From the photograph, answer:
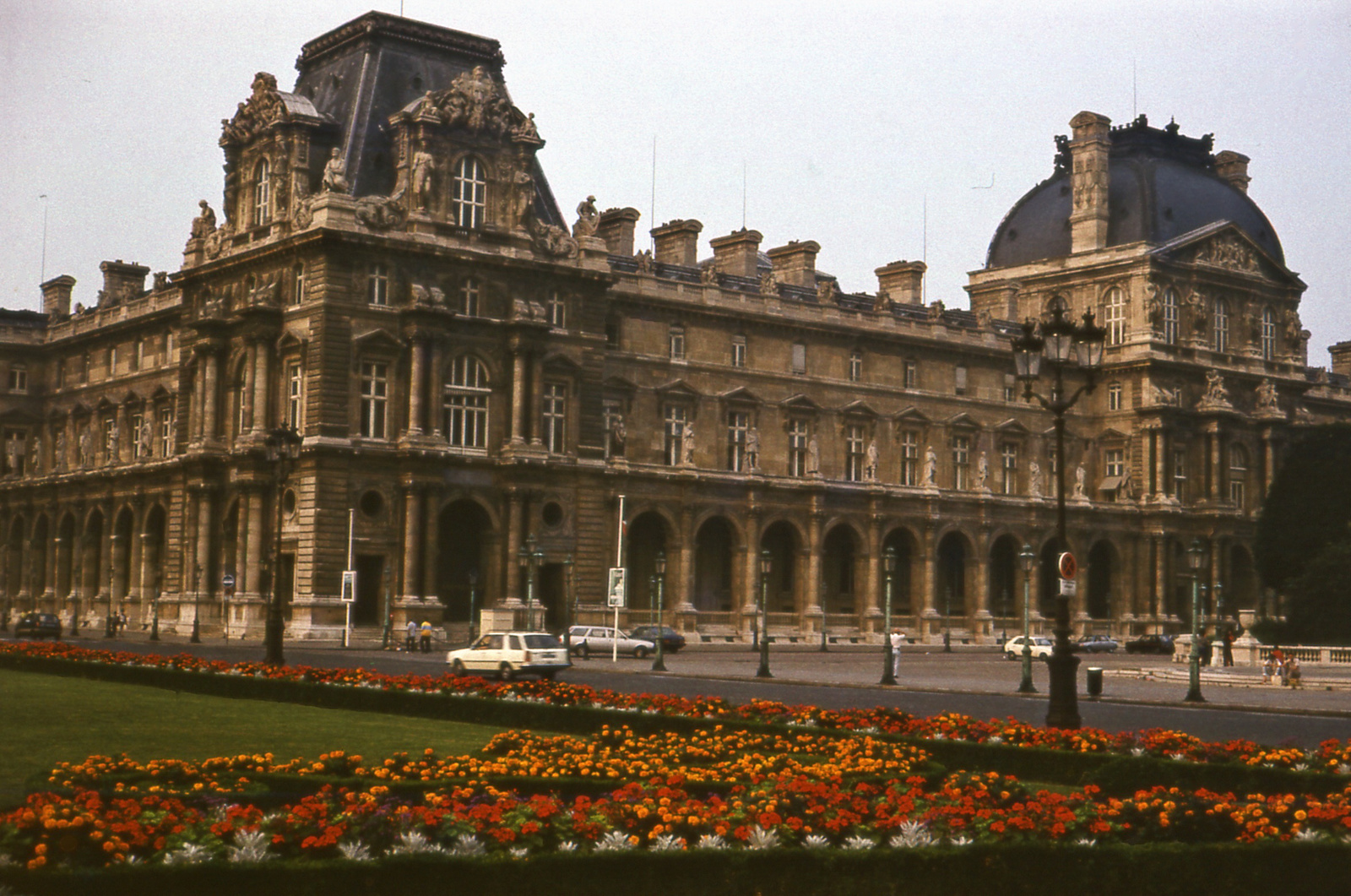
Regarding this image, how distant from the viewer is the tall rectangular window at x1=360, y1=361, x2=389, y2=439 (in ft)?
231

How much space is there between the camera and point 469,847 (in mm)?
13234

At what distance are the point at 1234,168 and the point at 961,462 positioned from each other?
37536mm

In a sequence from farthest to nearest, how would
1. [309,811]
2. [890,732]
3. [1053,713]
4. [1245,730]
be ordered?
[1245,730] < [1053,713] < [890,732] < [309,811]

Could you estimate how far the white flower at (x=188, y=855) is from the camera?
40.4ft

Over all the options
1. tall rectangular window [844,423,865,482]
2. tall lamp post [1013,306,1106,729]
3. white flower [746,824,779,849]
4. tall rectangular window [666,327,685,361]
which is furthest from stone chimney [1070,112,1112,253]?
white flower [746,824,779,849]

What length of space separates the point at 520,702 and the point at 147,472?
62.0 meters

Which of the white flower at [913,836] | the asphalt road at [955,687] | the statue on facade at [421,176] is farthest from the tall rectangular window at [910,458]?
the white flower at [913,836]

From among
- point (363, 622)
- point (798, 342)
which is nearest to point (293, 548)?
point (363, 622)

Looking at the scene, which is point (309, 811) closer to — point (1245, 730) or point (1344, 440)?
point (1245, 730)

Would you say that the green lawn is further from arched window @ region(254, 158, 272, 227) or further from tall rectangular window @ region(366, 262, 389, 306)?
arched window @ region(254, 158, 272, 227)

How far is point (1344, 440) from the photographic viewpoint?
9212 cm

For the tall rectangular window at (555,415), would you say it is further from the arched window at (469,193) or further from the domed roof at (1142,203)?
the domed roof at (1142,203)

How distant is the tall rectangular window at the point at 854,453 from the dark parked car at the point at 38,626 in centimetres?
4160

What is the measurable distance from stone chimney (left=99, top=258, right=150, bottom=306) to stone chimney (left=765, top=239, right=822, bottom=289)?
4057 cm
